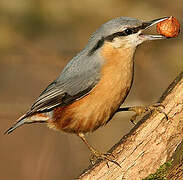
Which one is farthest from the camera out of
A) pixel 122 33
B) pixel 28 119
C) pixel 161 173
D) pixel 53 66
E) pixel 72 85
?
pixel 53 66

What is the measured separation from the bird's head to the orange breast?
54mm

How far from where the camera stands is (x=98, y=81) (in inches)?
189

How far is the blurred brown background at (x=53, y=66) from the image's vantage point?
22.0 ft

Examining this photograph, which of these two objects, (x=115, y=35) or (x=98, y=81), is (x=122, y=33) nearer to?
(x=115, y=35)

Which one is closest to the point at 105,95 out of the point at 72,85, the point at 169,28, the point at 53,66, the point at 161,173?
the point at 72,85

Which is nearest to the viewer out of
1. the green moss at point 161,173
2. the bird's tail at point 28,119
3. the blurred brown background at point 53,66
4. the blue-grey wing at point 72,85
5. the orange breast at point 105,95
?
→ the green moss at point 161,173

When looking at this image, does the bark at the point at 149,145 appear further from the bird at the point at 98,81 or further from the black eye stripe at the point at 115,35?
the black eye stripe at the point at 115,35

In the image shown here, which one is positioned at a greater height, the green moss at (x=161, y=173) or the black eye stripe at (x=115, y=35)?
the black eye stripe at (x=115, y=35)

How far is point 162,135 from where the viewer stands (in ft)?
13.1

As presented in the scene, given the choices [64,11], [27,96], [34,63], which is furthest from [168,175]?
[64,11]

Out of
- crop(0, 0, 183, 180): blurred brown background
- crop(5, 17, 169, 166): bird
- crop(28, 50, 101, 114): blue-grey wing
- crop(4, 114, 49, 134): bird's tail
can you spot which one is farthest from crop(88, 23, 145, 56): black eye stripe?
crop(0, 0, 183, 180): blurred brown background

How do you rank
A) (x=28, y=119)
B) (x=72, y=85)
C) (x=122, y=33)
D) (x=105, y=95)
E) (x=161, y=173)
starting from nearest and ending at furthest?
(x=161, y=173)
(x=105, y=95)
(x=122, y=33)
(x=72, y=85)
(x=28, y=119)

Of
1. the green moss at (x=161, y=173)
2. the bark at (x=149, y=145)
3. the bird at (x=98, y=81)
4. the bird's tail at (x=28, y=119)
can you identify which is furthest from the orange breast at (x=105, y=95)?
the green moss at (x=161, y=173)

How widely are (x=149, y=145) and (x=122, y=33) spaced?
1.24 m
